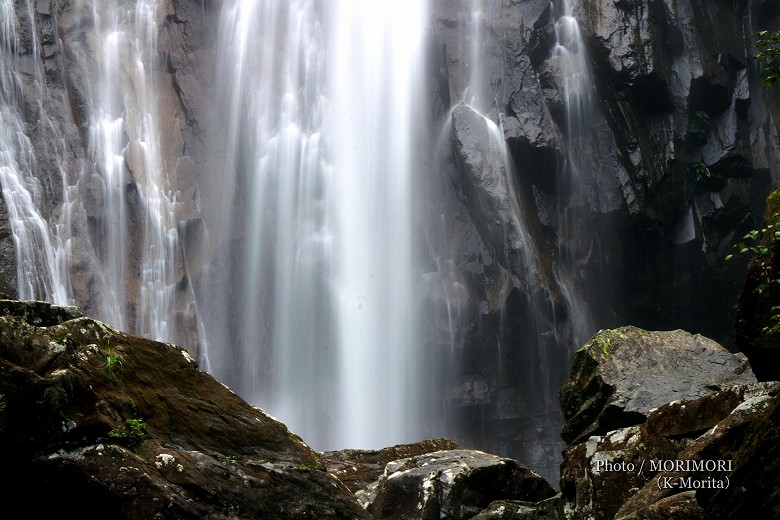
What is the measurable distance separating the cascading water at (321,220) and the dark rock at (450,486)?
13.7 m

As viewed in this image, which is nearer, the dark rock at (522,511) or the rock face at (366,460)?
the dark rock at (522,511)

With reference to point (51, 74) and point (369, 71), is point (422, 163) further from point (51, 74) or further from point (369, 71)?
point (51, 74)

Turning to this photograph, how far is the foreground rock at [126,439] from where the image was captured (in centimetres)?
514

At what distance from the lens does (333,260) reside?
1018 inches

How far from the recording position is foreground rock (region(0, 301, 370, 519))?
5137 mm

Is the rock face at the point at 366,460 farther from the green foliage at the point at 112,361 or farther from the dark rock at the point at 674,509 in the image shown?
the green foliage at the point at 112,361

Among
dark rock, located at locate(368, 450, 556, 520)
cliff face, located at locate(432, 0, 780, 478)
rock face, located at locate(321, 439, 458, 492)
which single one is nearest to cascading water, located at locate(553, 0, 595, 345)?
cliff face, located at locate(432, 0, 780, 478)

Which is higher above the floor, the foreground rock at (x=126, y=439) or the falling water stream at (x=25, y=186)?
the falling water stream at (x=25, y=186)

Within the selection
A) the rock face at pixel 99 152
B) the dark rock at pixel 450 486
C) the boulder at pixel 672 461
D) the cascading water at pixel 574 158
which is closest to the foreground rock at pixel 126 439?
the dark rock at pixel 450 486

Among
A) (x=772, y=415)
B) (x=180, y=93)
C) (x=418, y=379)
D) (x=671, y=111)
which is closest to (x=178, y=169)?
(x=180, y=93)

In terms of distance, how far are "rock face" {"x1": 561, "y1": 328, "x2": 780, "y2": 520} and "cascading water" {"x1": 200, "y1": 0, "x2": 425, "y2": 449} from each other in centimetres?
1308

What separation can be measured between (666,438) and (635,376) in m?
3.50

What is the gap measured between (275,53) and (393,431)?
14.7 metres

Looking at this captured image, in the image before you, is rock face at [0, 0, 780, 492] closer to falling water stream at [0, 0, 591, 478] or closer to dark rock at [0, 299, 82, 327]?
falling water stream at [0, 0, 591, 478]
